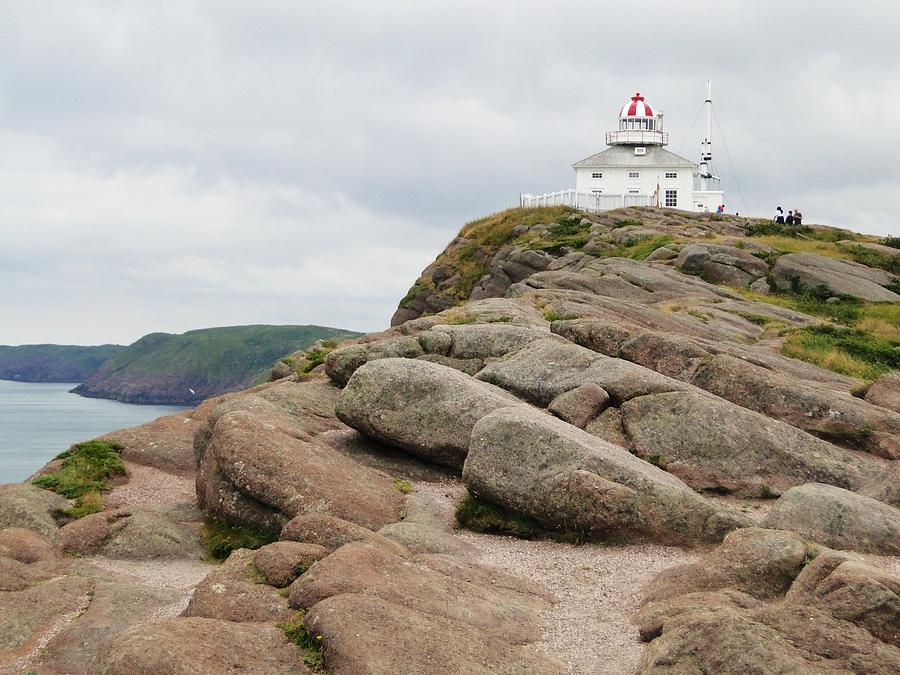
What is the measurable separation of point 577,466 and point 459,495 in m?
3.76

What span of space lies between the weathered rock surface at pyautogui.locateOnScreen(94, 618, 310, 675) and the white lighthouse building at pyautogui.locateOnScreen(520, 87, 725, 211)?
77.2 m

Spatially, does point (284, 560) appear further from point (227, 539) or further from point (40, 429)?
point (40, 429)

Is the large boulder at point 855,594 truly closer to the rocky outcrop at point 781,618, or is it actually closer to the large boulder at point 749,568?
the rocky outcrop at point 781,618

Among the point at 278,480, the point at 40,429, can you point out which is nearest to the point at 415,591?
the point at 278,480

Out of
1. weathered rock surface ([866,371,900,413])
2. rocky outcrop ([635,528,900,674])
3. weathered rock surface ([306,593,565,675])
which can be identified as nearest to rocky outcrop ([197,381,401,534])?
weathered rock surface ([306,593,565,675])

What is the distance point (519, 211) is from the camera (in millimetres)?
81062

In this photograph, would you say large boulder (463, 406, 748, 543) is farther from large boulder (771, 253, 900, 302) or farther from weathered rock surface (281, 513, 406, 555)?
large boulder (771, 253, 900, 302)

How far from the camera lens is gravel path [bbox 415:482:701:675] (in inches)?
457

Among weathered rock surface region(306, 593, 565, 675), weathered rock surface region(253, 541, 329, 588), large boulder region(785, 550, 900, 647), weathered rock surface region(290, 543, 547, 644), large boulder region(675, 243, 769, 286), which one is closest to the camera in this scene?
weathered rock surface region(306, 593, 565, 675)

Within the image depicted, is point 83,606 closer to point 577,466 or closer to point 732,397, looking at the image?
point 577,466

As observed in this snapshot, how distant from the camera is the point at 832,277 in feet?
186

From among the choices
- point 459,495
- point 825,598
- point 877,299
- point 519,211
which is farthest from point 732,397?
point 519,211

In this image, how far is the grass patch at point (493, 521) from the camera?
1777 cm

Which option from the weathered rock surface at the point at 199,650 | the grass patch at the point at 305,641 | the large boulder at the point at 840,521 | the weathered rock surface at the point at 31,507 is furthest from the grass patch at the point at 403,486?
the weathered rock surface at the point at 199,650
